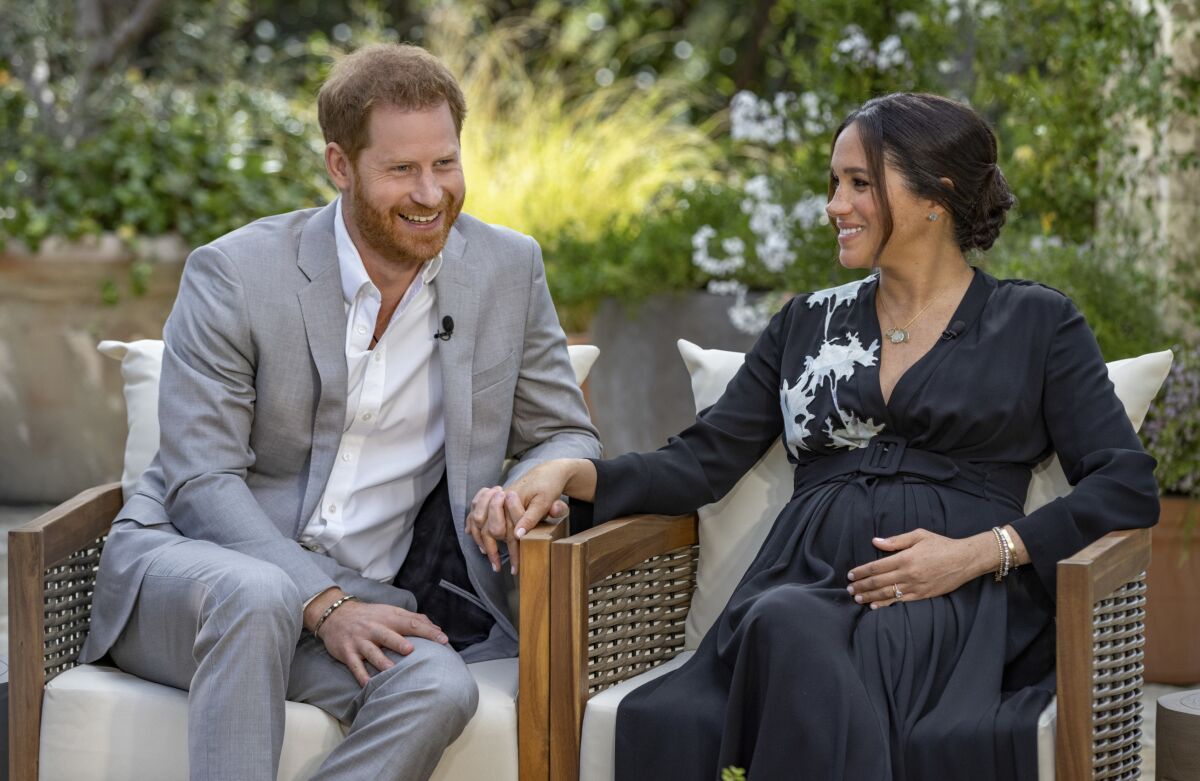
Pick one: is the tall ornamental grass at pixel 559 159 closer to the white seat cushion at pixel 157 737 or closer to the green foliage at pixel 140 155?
the green foliage at pixel 140 155

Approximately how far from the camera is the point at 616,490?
2855 millimetres

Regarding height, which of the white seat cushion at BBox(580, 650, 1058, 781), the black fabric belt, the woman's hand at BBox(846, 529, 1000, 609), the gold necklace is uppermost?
the gold necklace

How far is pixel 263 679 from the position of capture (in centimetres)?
249

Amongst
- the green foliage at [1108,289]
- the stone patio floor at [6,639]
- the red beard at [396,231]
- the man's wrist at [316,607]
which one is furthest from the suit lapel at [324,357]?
the green foliage at [1108,289]

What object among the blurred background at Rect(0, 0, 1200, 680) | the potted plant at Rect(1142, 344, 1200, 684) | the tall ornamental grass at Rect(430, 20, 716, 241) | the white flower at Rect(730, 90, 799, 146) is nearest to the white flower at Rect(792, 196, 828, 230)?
the blurred background at Rect(0, 0, 1200, 680)

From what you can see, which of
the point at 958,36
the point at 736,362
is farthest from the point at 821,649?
the point at 958,36

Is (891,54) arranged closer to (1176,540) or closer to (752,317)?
(752,317)

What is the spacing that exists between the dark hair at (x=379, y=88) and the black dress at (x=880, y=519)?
29.7 inches

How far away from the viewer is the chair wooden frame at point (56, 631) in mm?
2631

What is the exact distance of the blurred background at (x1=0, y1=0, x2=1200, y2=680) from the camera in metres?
4.40

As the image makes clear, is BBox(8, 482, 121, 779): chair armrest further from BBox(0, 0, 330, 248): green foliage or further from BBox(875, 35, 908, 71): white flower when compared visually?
BBox(0, 0, 330, 248): green foliage

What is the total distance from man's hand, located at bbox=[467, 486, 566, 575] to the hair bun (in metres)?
0.90

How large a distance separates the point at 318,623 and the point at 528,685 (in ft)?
1.24

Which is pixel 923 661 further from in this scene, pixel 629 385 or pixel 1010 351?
pixel 629 385
